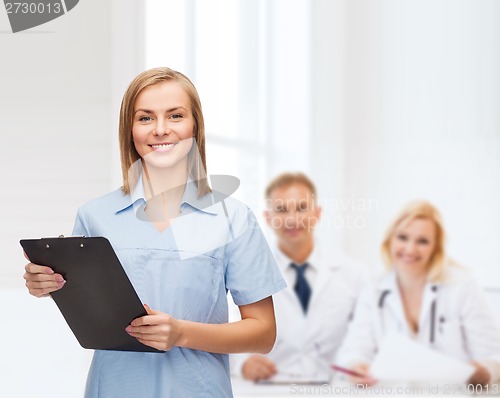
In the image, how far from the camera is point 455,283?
2922 mm

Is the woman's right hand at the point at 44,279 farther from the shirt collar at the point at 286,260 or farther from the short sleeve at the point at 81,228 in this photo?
the shirt collar at the point at 286,260

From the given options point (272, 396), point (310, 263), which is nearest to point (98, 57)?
point (310, 263)

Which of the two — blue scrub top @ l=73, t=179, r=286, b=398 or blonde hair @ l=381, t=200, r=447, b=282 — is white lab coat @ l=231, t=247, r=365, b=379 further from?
blue scrub top @ l=73, t=179, r=286, b=398

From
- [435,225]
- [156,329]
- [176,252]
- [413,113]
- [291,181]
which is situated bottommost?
[156,329]

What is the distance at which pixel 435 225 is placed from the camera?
2.95 meters

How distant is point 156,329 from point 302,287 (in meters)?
1.79

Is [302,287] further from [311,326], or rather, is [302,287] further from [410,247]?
[410,247]

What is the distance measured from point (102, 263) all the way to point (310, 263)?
1.84 m

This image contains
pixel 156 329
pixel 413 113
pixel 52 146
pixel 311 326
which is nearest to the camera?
pixel 156 329

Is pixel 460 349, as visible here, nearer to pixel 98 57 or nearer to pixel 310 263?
pixel 310 263

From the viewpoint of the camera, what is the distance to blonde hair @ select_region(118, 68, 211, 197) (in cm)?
130

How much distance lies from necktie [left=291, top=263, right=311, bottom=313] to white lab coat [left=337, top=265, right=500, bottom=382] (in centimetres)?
18

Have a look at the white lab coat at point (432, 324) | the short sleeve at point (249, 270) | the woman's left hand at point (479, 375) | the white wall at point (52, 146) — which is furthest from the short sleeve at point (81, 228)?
the woman's left hand at point (479, 375)

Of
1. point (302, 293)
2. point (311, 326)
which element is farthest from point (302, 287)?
point (311, 326)
